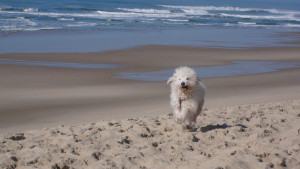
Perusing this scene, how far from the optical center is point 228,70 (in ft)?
52.7

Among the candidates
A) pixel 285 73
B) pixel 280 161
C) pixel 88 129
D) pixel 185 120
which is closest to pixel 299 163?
pixel 280 161

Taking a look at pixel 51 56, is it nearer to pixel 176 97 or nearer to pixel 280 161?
pixel 176 97

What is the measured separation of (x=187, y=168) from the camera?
225 inches

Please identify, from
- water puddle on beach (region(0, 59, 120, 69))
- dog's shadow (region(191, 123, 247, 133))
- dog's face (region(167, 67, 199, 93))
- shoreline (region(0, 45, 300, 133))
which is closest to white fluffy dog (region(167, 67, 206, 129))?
dog's face (region(167, 67, 199, 93))

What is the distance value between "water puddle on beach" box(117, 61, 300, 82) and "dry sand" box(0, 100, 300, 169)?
5.60m

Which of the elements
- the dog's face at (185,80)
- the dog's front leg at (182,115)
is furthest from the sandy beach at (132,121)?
the dog's face at (185,80)

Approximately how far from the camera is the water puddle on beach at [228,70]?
47.3 ft

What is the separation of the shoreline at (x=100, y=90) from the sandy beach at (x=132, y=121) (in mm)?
23

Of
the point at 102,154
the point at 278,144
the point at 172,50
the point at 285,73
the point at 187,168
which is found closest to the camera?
the point at 187,168

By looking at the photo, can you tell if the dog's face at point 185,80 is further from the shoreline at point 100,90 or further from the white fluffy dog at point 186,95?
the shoreline at point 100,90

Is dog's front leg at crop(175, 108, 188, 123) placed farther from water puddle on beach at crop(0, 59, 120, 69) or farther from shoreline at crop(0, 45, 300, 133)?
water puddle on beach at crop(0, 59, 120, 69)

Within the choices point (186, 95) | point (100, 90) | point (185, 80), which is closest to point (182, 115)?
point (186, 95)

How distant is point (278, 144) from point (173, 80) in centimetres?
203

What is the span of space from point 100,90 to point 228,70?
18.6ft
